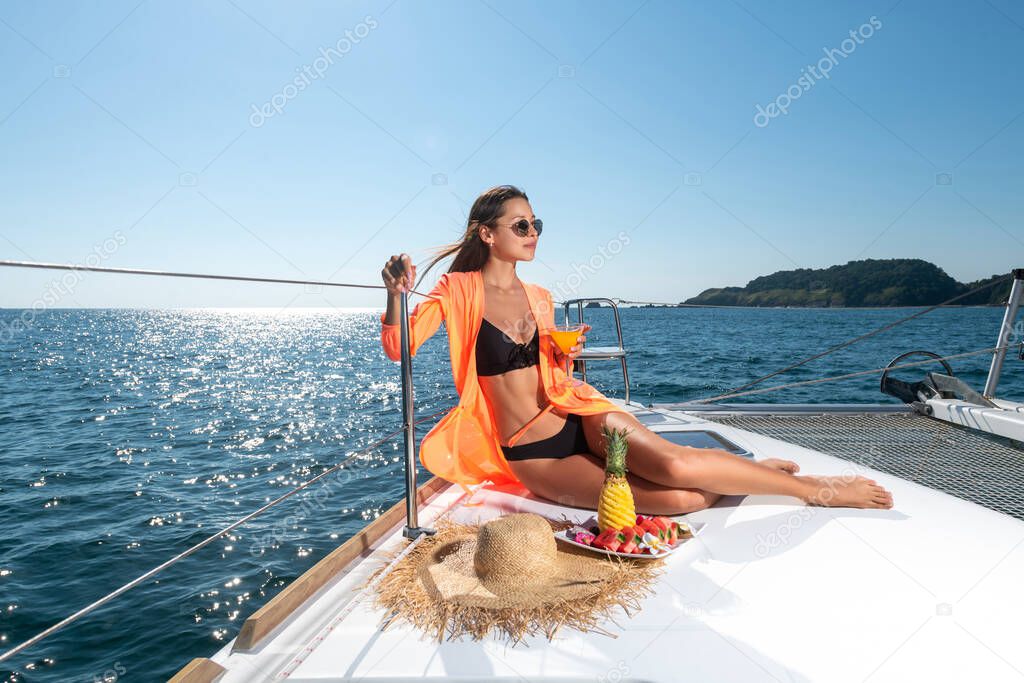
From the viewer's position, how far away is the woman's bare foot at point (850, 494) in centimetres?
239

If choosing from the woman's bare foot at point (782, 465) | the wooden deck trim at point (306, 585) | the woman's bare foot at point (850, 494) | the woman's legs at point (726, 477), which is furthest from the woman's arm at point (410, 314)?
the woman's bare foot at point (850, 494)

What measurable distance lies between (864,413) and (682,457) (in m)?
3.50

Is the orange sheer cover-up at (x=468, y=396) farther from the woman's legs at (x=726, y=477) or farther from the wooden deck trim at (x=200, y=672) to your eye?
the wooden deck trim at (x=200, y=672)

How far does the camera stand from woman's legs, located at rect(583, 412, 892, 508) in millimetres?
2303

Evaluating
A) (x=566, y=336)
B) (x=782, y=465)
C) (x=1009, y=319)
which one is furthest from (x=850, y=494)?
(x=1009, y=319)

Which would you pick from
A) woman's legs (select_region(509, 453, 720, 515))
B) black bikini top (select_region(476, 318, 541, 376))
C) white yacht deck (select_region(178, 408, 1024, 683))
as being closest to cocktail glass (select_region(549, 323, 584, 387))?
black bikini top (select_region(476, 318, 541, 376))

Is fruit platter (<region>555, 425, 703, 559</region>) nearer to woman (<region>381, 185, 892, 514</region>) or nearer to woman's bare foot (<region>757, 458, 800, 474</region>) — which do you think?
woman (<region>381, 185, 892, 514</region>)

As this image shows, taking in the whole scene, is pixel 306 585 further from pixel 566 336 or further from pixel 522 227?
pixel 522 227

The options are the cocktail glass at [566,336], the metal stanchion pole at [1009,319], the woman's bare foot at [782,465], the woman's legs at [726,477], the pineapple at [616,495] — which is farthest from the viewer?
the metal stanchion pole at [1009,319]

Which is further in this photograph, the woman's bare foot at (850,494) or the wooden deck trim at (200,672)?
the woman's bare foot at (850,494)

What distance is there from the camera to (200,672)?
4.34 ft

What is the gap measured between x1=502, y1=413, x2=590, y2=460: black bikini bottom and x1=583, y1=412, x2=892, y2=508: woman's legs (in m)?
0.15

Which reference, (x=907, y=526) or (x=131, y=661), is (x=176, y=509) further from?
(x=907, y=526)

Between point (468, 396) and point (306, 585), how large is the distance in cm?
117
